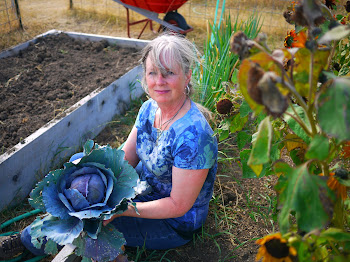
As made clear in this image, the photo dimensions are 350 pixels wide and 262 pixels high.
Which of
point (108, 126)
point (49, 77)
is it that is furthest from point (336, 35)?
point (49, 77)

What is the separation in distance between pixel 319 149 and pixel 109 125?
2.43m

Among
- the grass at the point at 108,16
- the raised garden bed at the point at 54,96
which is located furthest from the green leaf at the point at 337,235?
the grass at the point at 108,16

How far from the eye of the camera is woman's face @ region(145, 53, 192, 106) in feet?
5.48

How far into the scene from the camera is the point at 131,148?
2055 millimetres

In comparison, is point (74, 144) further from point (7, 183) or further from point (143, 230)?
point (143, 230)

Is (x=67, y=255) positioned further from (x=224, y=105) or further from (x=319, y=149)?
(x=319, y=149)

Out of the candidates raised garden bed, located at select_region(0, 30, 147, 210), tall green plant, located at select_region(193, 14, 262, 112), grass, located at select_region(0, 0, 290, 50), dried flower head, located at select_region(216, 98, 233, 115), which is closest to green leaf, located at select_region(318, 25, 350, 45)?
dried flower head, located at select_region(216, 98, 233, 115)

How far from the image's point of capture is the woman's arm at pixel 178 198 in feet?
5.31

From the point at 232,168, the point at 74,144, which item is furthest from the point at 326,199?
the point at 74,144

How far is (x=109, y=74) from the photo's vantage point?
3471 millimetres

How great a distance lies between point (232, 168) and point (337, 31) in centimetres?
182

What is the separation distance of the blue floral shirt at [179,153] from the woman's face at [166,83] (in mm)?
110

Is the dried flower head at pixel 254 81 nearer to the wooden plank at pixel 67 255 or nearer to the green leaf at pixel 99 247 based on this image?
the green leaf at pixel 99 247

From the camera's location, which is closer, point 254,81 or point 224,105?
point 254,81
